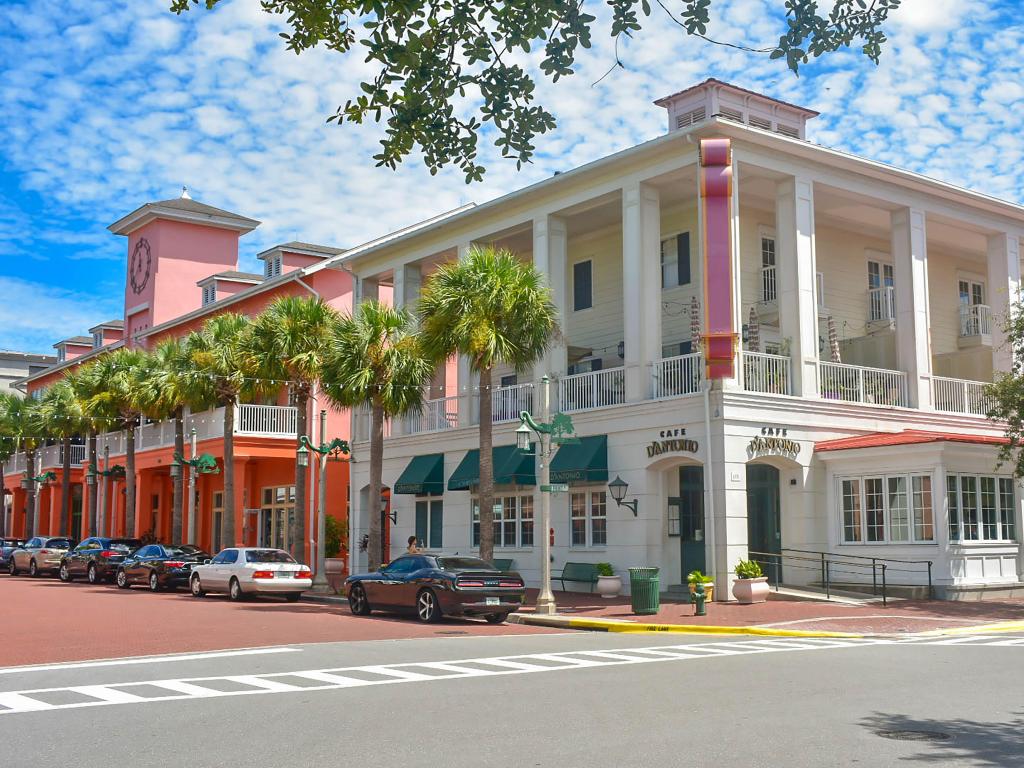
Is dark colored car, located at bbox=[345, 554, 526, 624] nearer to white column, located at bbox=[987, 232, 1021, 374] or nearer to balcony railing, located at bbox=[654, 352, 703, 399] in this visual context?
balcony railing, located at bbox=[654, 352, 703, 399]

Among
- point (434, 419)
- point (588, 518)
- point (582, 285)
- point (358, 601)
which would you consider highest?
point (582, 285)

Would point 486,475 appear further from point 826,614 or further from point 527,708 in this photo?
point 527,708

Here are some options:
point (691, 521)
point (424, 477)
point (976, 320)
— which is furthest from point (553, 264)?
point (976, 320)

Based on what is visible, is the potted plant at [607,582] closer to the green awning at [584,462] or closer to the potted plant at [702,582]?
the green awning at [584,462]

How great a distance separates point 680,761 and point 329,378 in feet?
74.1

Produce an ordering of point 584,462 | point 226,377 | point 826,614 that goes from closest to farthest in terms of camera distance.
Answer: point 826,614, point 584,462, point 226,377

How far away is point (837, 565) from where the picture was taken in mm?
27203

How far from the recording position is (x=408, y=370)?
96.4 ft

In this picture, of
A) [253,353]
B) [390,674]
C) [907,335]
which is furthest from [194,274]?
[390,674]

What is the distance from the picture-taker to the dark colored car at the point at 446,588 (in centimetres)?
2170

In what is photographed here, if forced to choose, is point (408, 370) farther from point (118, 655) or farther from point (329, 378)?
point (118, 655)

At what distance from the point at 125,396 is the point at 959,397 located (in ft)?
103

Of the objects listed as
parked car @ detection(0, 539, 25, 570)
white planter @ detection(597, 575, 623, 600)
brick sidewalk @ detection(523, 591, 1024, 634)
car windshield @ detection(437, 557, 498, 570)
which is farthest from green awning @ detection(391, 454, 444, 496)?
parked car @ detection(0, 539, 25, 570)

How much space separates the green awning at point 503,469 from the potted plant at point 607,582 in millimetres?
3425
